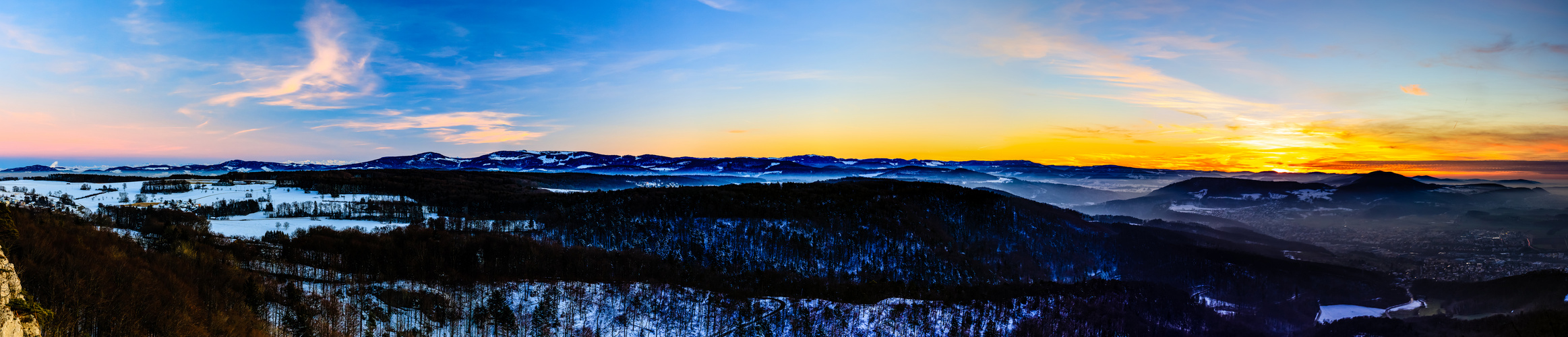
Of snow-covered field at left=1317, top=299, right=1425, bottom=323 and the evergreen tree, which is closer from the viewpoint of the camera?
the evergreen tree

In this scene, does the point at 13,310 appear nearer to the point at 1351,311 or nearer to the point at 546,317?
the point at 546,317

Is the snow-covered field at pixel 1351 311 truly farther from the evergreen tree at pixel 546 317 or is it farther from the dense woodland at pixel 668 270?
the evergreen tree at pixel 546 317

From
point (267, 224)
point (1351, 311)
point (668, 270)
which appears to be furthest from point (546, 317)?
point (1351, 311)

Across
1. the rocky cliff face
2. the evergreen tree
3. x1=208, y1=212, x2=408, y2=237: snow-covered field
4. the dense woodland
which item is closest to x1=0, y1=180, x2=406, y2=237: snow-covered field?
x1=208, y1=212, x2=408, y2=237: snow-covered field

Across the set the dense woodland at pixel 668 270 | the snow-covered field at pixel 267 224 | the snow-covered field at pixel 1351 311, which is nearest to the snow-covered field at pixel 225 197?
the snow-covered field at pixel 267 224

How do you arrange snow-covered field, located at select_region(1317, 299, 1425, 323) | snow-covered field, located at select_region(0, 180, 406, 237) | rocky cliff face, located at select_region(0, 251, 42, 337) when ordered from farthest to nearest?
snow-covered field, located at select_region(1317, 299, 1425, 323), snow-covered field, located at select_region(0, 180, 406, 237), rocky cliff face, located at select_region(0, 251, 42, 337)

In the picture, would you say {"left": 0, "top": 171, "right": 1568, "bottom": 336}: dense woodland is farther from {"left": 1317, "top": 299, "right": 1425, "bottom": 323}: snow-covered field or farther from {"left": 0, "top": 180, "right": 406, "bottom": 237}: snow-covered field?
{"left": 0, "top": 180, "right": 406, "bottom": 237}: snow-covered field
